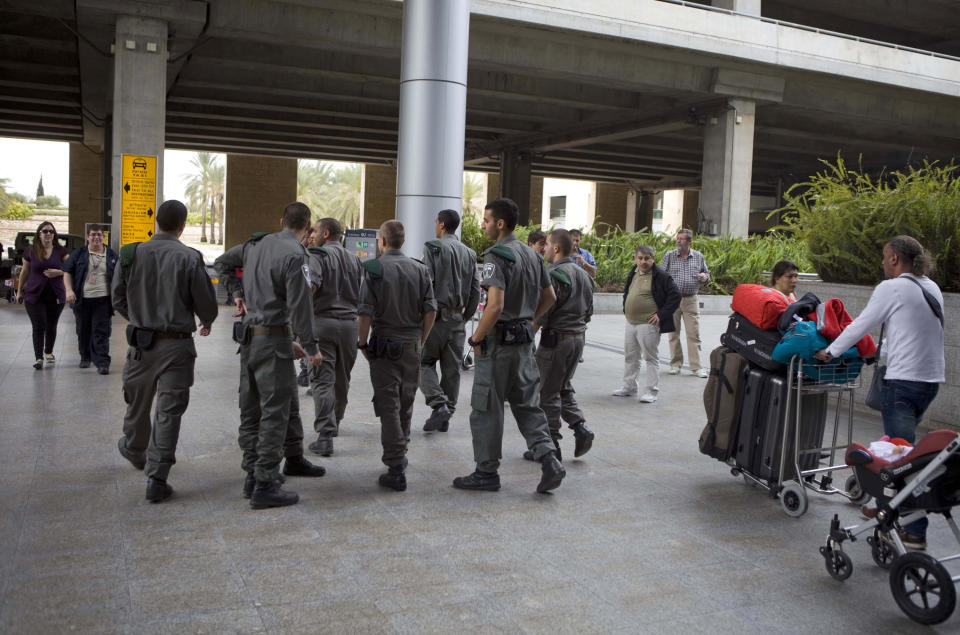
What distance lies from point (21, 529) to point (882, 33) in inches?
1494

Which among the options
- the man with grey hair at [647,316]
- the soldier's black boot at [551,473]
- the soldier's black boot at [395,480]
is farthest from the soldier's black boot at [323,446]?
the man with grey hair at [647,316]

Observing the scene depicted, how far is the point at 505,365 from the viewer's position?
569cm

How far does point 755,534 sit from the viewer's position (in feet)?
16.6

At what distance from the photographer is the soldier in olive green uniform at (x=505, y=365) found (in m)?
5.63

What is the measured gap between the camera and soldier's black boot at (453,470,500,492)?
5.75 meters

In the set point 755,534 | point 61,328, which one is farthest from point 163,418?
Answer: point 61,328

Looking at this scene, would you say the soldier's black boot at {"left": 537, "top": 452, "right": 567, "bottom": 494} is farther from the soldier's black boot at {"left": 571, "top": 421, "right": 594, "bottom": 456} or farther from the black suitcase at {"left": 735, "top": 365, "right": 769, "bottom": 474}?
the black suitcase at {"left": 735, "top": 365, "right": 769, "bottom": 474}

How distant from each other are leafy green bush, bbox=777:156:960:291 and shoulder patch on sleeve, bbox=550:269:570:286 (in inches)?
163

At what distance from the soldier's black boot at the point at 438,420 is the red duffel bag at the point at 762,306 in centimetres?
280

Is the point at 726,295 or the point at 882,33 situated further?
the point at 882,33

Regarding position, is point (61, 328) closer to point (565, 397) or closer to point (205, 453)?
point (205, 453)

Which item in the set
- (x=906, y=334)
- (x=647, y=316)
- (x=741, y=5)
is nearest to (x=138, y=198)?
(x=647, y=316)

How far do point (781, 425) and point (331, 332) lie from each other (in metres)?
3.41

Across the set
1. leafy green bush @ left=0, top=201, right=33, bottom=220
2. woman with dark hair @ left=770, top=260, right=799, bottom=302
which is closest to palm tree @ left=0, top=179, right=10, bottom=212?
leafy green bush @ left=0, top=201, right=33, bottom=220
